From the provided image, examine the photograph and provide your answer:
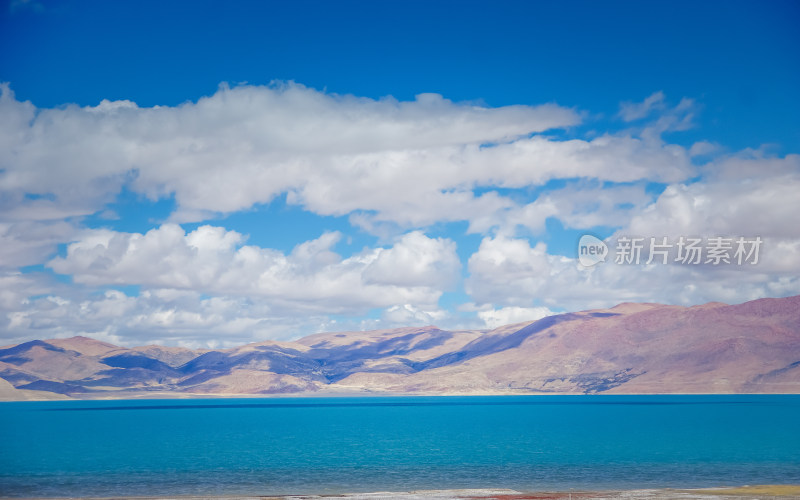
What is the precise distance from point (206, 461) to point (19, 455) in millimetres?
32473

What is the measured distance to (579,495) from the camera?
60031 millimetres

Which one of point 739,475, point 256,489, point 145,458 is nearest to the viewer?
point 256,489

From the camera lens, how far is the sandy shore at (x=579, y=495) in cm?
5744

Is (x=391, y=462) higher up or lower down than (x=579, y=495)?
lower down

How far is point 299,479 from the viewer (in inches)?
3007

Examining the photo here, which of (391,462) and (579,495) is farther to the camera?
(391,462)

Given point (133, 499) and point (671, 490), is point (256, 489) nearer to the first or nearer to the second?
point (133, 499)

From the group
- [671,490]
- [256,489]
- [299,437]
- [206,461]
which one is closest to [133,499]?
[256,489]

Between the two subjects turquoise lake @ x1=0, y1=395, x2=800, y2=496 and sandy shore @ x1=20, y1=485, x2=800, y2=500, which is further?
turquoise lake @ x1=0, y1=395, x2=800, y2=496

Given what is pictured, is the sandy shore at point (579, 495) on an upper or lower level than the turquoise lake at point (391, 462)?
upper

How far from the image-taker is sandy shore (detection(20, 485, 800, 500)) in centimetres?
5744

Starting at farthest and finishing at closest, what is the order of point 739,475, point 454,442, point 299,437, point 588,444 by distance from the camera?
point 299,437 < point 454,442 < point 588,444 < point 739,475

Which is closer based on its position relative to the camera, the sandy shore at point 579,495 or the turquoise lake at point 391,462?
the sandy shore at point 579,495

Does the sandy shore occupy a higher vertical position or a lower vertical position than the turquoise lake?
higher
